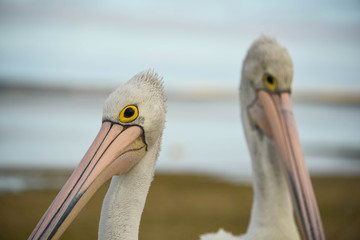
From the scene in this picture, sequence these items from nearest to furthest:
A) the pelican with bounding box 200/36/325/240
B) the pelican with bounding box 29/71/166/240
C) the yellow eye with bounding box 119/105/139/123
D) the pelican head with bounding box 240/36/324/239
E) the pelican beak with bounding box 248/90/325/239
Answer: the pelican with bounding box 29/71/166/240 → the yellow eye with bounding box 119/105/139/123 → the pelican beak with bounding box 248/90/325/239 → the pelican head with bounding box 240/36/324/239 → the pelican with bounding box 200/36/325/240

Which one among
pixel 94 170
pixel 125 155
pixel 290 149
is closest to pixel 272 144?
pixel 290 149

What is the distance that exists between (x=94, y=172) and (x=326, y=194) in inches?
325

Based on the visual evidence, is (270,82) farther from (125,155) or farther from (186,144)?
(186,144)

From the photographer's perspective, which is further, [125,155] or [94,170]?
[125,155]

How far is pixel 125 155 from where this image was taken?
3152 millimetres

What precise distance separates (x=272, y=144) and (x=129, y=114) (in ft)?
5.60

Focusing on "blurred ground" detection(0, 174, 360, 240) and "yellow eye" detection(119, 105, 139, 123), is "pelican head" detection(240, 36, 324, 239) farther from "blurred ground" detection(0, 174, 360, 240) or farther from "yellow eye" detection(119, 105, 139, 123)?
"blurred ground" detection(0, 174, 360, 240)

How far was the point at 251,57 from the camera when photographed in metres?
4.61

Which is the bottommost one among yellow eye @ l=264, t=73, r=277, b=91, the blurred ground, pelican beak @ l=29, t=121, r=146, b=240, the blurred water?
pelican beak @ l=29, t=121, r=146, b=240

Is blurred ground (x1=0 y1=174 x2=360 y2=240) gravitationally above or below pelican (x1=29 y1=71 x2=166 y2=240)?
above

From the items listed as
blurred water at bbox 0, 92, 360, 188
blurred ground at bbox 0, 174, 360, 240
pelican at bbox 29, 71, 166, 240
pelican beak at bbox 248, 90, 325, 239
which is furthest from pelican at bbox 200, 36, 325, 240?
blurred water at bbox 0, 92, 360, 188

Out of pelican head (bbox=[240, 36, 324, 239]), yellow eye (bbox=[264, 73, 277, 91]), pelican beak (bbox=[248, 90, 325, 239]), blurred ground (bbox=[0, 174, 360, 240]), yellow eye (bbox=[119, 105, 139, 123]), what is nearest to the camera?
yellow eye (bbox=[119, 105, 139, 123])

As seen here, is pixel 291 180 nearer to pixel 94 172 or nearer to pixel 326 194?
pixel 94 172

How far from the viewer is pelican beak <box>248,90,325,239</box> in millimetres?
3525
